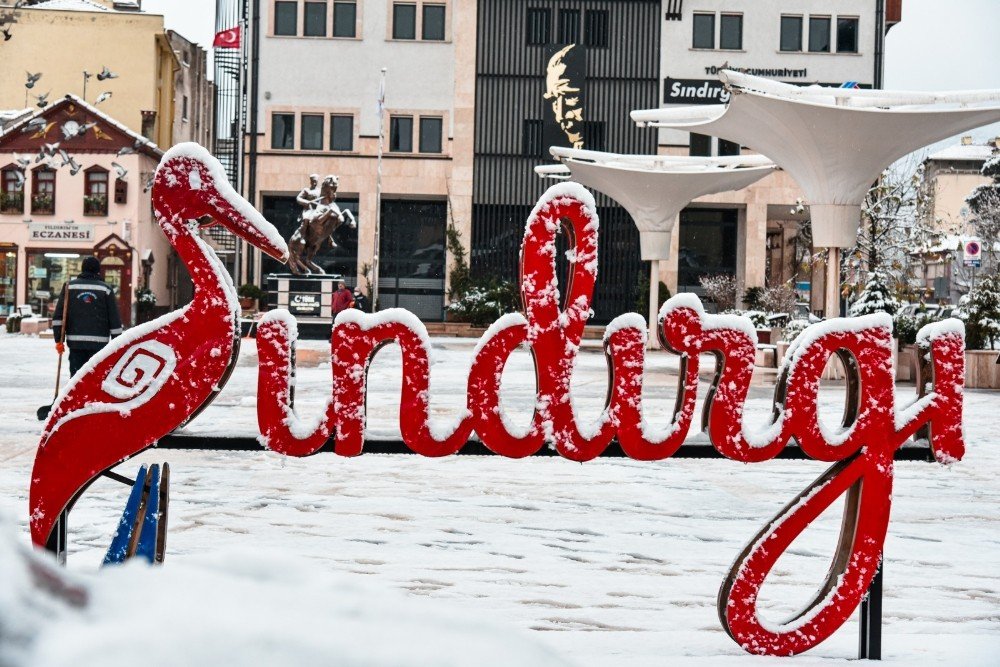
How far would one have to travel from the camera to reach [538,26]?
42.2 meters

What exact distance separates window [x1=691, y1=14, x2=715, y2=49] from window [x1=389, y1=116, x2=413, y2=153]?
10.2 meters

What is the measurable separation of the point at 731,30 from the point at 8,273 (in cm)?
2593

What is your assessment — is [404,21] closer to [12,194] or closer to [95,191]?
[95,191]

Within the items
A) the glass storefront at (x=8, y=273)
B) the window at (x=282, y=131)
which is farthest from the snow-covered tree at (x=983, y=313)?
the glass storefront at (x=8, y=273)

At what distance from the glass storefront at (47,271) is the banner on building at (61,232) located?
50 centimetres

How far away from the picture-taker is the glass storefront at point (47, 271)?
4141 centimetres

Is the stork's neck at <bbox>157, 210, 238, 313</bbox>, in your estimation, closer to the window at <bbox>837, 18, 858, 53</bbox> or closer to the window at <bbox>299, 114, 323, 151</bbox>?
the window at <bbox>299, 114, 323, 151</bbox>

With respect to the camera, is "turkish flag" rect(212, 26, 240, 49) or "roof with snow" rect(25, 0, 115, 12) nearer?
"turkish flag" rect(212, 26, 240, 49)

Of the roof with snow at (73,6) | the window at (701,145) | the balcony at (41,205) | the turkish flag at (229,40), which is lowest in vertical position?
the balcony at (41,205)

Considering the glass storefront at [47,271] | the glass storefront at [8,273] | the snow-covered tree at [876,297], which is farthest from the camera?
the glass storefront at [8,273]

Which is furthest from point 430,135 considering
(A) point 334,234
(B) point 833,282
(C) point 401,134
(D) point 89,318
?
(D) point 89,318

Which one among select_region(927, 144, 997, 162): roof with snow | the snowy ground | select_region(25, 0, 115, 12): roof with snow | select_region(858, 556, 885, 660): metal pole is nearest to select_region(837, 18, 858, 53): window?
select_region(25, 0, 115, 12): roof with snow

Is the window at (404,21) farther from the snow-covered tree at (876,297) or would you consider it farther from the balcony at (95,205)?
the snow-covered tree at (876,297)

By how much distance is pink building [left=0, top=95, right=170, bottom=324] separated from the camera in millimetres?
41469
